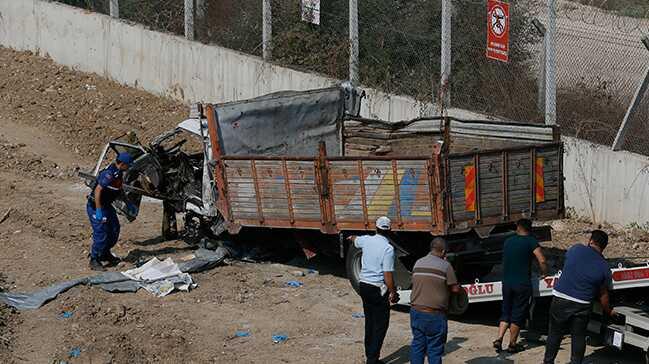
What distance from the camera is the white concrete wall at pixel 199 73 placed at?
54.0 feet

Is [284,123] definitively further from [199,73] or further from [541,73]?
[199,73]

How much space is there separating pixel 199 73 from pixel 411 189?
11.1m

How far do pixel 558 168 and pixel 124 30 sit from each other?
1388 centimetres

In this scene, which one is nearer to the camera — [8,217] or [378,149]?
[378,149]

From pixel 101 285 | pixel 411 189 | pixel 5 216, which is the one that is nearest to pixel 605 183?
pixel 411 189

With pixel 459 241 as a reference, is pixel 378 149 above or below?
above

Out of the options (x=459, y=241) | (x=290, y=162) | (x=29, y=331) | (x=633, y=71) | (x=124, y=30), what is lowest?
(x=29, y=331)

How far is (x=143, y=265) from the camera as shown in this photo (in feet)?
49.8

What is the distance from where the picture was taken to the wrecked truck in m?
13.4

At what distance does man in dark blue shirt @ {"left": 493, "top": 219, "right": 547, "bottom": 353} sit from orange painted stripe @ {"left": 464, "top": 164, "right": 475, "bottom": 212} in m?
1.28

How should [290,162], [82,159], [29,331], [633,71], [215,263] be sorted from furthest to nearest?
[82,159]
[633,71]
[215,263]
[290,162]
[29,331]

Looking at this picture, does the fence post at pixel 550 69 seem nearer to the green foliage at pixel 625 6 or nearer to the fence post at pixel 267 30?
the green foliage at pixel 625 6

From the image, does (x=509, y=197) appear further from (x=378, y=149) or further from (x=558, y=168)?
(x=378, y=149)

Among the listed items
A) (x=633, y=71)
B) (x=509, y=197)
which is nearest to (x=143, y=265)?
(x=509, y=197)
